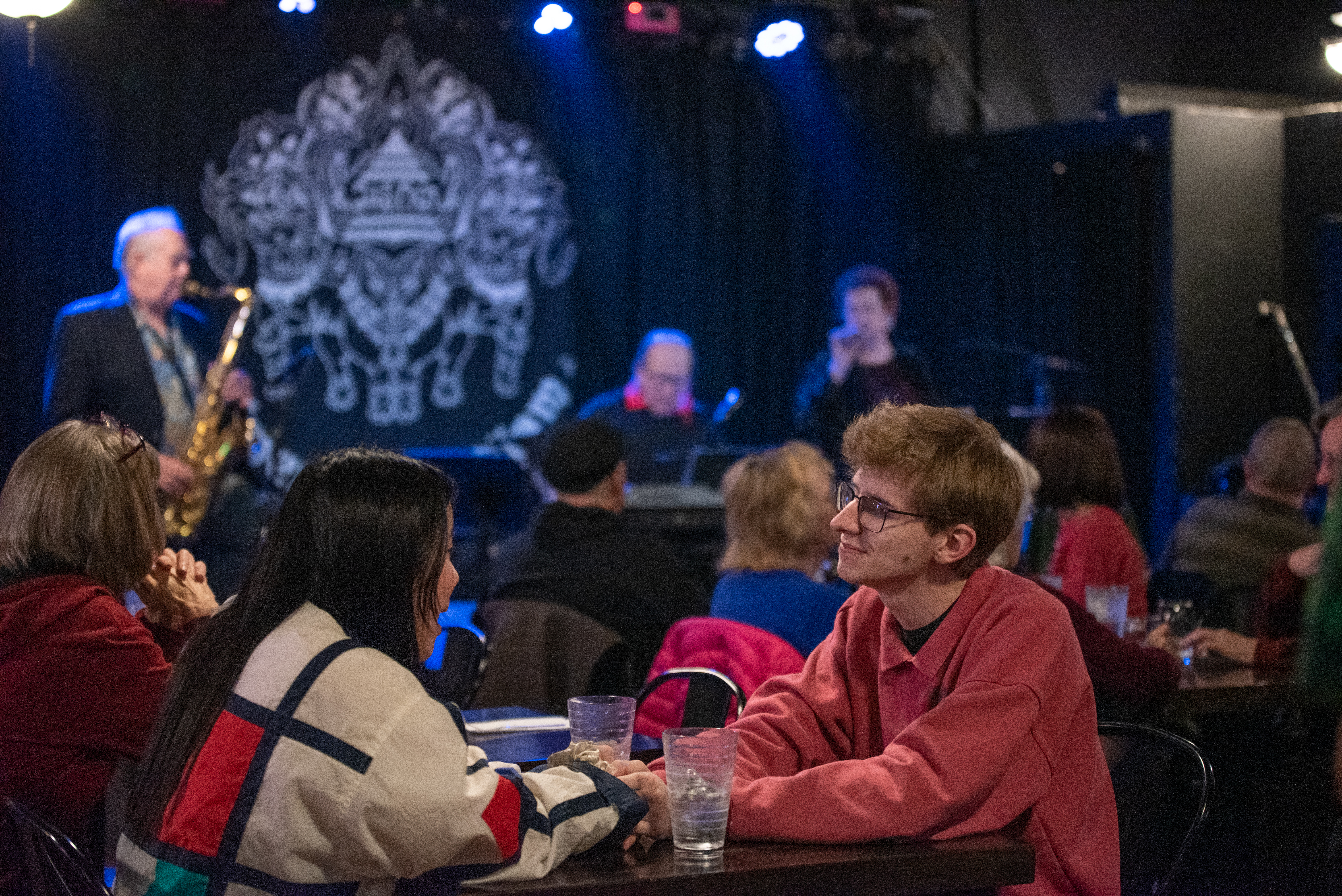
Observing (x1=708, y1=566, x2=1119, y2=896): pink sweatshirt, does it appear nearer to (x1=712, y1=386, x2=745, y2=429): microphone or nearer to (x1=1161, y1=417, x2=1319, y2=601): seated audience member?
(x1=1161, y1=417, x2=1319, y2=601): seated audience member

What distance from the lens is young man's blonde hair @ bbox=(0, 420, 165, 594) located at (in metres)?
2.14

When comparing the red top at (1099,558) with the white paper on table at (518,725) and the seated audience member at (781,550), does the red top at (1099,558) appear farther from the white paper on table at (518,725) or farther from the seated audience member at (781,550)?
the white paper on table at (518,725)

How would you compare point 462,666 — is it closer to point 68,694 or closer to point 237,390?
point 68,694

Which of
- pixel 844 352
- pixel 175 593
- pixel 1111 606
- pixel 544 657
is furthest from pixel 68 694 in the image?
pixel 844 352

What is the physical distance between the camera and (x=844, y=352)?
6590mm

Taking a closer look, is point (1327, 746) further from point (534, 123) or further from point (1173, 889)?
point (534, 123)

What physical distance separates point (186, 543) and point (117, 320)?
0.93 m

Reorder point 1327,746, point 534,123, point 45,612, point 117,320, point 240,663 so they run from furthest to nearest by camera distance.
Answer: point 534,123
point 117,320
point 1327,746
point 45,612
point 240,663

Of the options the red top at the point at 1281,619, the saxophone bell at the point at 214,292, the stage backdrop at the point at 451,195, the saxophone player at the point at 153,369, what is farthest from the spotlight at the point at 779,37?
the red top at the point at 1281,619

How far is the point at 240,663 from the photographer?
1.52m

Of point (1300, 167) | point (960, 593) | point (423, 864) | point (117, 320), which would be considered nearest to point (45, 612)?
point (423, 864)

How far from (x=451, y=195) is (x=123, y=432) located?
17.1 ft

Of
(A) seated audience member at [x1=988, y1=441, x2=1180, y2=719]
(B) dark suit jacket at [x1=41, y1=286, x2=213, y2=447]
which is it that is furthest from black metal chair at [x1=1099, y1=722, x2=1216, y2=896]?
(B) dark suit jacket at [x1=41, y1=286, x2=213, y2=447]

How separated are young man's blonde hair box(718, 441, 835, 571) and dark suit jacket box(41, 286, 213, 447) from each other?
2568 millimetres
